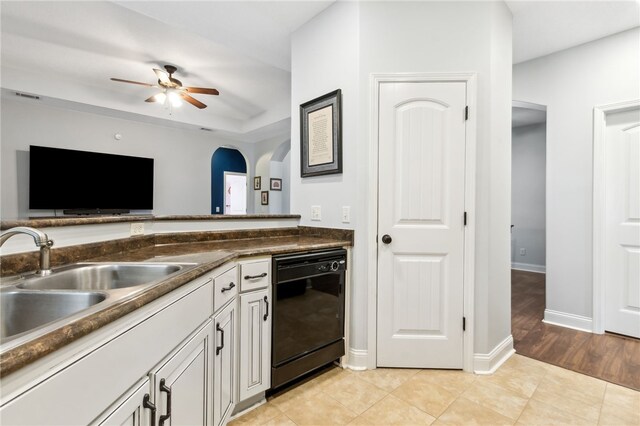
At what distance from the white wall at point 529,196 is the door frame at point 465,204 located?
4.40m

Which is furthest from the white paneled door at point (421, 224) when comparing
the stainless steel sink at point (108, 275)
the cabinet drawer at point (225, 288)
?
the stainless steel sink at point (108, 275)

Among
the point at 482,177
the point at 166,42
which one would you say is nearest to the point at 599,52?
the point at 482,177

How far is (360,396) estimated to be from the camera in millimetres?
1805

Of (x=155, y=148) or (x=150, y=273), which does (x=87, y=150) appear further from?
(x=150, y=273)

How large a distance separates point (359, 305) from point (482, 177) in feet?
4.10

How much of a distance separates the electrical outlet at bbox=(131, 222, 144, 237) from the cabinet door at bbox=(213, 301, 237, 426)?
815 mm

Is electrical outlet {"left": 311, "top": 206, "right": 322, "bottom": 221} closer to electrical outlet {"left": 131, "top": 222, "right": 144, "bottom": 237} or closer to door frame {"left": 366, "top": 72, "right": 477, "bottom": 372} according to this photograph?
door frame {"left": 366, "top": 72, "right": 477, "bottom": 372}

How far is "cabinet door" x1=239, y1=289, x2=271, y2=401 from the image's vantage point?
64.1 inches

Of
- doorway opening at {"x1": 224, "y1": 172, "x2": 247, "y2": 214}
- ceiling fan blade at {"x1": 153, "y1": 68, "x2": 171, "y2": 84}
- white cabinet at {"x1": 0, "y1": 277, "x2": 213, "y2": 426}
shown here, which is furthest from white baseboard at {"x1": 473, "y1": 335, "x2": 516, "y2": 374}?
doorway opening at {"x1": 224, "y1": 172, "x2": 247, "y2": 214}

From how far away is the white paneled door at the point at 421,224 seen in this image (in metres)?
2.07

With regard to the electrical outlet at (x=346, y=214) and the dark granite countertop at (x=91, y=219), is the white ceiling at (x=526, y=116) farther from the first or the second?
the dark granite countertop at (x=91, y=219)

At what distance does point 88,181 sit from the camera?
4547mm

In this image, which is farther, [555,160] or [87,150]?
[87,150]

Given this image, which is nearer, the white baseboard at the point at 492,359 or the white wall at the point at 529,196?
the white baseboard at the point at 492,359
